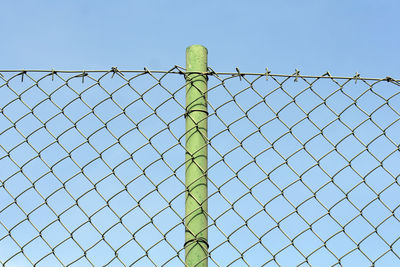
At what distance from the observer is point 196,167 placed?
261 centimetres

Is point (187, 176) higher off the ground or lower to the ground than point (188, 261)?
higher

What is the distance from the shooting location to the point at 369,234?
2.62m

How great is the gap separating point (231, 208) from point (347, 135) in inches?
23.0

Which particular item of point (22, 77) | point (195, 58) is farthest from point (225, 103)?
point (22, 77)

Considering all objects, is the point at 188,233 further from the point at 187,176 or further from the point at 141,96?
the point at 141,96

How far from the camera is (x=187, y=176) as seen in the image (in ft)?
8.59

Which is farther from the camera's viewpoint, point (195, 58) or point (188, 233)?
point (195, 58)

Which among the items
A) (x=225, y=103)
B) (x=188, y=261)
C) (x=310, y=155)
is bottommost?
(x=188, y=261)

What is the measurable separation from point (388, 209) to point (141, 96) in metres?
1.11

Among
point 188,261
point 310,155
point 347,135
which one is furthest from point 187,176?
point 347,135

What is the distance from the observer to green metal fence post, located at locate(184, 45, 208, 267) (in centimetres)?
255

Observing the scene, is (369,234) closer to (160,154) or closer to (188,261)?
(188,261)

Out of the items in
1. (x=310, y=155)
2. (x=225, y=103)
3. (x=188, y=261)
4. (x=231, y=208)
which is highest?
(x=225, y=103)

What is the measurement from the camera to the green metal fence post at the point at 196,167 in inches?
100
